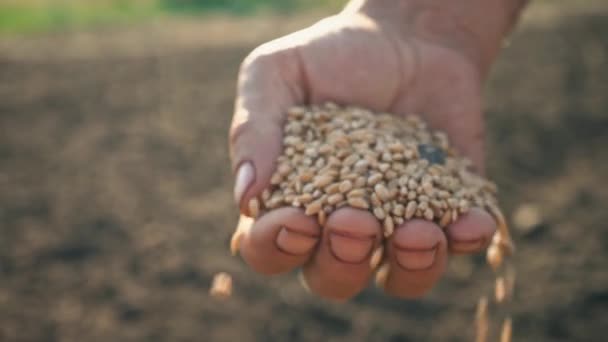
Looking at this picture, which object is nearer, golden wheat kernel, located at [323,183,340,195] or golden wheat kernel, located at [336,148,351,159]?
golden wheat kernel, located at [323,183,340,195]

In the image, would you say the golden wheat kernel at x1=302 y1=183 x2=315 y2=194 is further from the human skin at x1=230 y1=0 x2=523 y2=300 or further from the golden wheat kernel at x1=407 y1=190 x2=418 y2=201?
the golden wheat kernel at x1=407 y1=190 x2=418 y2=201

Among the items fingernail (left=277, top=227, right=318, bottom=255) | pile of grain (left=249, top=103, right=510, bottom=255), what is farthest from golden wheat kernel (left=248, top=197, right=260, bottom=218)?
fingernail (left=277, top=227, right=318, bottom=255)

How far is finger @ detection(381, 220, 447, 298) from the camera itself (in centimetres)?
150

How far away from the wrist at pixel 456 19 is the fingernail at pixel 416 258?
90cm

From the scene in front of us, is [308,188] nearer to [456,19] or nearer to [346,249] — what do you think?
[346,249]

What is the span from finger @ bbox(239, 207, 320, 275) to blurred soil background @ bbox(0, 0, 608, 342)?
40.1 inches

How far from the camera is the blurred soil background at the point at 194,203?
256cm

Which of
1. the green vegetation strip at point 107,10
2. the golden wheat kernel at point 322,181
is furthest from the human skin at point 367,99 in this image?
the green vegetation strip at point 107,10

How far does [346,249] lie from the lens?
1479 mm

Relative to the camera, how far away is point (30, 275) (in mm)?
2785

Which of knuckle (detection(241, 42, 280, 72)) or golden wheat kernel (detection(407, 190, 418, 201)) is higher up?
knuckle (detection(241, 42, 280, 72))

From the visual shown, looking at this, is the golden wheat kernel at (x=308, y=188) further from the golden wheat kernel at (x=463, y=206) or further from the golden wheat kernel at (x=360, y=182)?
the golden wheat kernel at (x=463, y=206)

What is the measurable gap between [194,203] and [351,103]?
1538 mm

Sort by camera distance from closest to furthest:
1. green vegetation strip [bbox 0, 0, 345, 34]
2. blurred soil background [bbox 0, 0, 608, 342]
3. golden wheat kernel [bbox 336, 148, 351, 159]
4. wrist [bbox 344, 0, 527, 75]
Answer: golden wheat kernel [bbox 336, 148, 351, 159], wrist [bbox 344, 0, 527, 75], blurred soil background [bbox 0, 0, 608, 342], green vegetation strip [bbox 0, 0, 345, 34]
